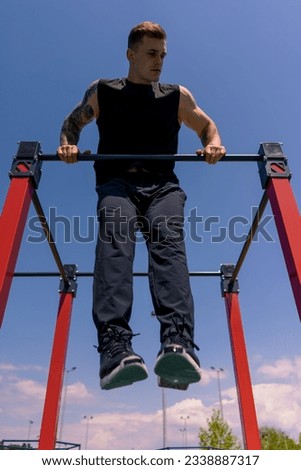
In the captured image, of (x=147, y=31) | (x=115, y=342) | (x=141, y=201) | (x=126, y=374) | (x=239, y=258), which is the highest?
(x=147, y=31)

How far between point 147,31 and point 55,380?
3204mm

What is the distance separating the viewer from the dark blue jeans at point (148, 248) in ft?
6.69

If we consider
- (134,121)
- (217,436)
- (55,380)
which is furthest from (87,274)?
(217,436)

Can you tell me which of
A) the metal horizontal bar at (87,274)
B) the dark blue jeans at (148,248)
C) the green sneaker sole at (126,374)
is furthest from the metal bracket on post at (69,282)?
the green sneaker sole at (126,374)

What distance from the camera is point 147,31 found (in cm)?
270

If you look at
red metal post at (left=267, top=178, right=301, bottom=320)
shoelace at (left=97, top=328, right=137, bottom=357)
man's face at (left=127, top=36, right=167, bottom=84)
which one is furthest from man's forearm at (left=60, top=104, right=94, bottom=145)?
shoelace at (left=97, top=328, right=137, bottom=357)

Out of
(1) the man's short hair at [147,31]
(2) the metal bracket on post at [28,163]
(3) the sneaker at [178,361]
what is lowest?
(3) the sneaker at [178,361]

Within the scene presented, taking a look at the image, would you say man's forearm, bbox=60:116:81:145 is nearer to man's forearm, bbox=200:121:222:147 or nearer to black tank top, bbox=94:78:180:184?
black tank top, bbox=94:78:180:184

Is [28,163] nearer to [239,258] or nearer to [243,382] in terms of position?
[239,258]

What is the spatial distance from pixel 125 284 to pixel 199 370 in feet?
1.88

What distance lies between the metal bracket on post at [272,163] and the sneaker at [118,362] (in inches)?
52.3

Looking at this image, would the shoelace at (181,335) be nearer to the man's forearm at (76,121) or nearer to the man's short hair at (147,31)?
the man's forearm at (76,121)
